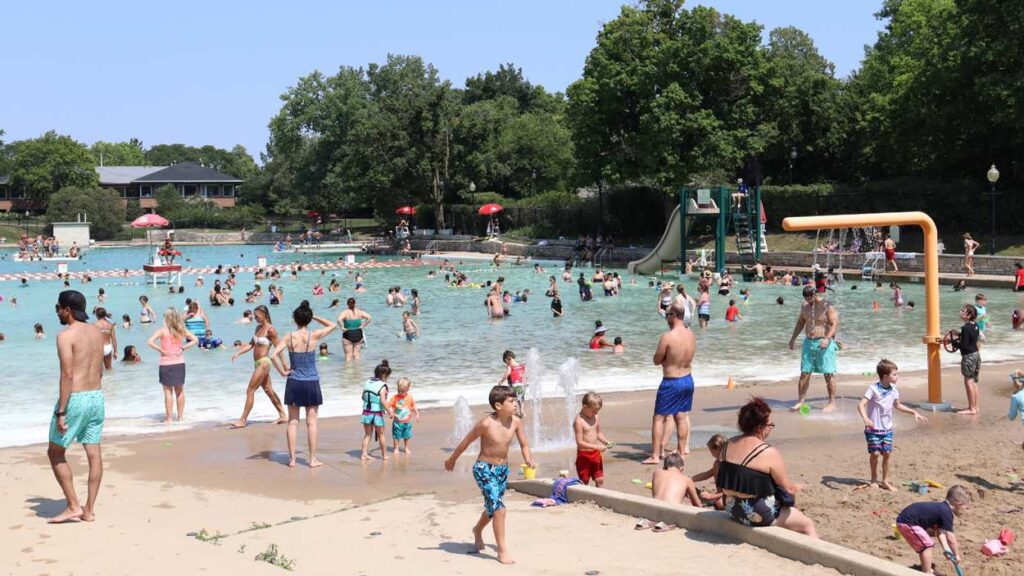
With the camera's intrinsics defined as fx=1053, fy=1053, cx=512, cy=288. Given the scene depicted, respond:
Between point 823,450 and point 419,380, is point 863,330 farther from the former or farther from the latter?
point 823,450

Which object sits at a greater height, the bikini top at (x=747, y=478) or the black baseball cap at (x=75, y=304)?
the black baseball cap at (x=75, y=304)

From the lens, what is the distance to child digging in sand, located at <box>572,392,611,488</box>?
31.4 feet

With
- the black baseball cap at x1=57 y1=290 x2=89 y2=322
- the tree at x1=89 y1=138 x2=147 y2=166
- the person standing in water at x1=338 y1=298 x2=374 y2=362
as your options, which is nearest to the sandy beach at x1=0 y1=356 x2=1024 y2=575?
the black baseball cap at x1=57 y1=290 x2=89 y2=322

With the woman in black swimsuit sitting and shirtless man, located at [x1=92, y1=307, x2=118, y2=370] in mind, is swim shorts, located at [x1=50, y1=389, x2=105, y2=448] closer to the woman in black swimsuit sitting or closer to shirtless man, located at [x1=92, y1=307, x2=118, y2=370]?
the woman in black swimsuit sitting

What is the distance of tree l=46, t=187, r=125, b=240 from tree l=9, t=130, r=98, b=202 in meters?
6.60

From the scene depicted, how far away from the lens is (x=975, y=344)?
13.3 m

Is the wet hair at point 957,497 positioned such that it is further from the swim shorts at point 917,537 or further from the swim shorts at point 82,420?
the swim shorts at point 82,420

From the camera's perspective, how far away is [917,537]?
24.1 ft

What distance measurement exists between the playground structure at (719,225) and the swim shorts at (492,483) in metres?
34.5

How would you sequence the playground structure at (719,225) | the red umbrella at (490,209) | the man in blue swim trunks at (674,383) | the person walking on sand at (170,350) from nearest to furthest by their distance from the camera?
the man in blue swim trunks at (674,383) → the person walking on sand at (170,350) → the playground structure at (719,225) → the red umbrella at (490,209)

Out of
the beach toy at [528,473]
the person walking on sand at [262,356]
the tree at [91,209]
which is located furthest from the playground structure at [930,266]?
the tree at [91,209]

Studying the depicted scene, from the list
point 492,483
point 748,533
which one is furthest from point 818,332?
point 492,483

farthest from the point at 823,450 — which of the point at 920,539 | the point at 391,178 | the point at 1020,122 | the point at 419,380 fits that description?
the point at 391,178

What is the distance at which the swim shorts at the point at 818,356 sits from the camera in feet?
44.2
